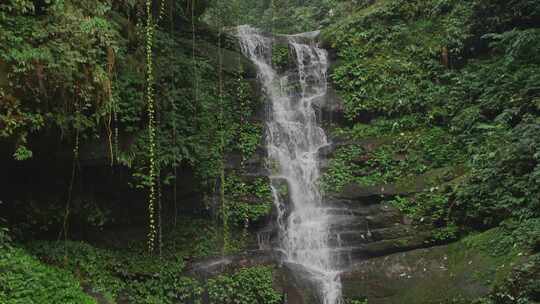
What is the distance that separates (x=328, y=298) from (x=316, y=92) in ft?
24.0

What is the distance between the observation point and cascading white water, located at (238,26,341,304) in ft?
35.4

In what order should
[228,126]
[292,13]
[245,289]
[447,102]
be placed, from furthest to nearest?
[292,13]
[447,102]
[228,126]
[245,289]

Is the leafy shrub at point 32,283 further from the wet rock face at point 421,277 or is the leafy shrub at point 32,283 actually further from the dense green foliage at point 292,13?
the dense green foliage at point 292,13

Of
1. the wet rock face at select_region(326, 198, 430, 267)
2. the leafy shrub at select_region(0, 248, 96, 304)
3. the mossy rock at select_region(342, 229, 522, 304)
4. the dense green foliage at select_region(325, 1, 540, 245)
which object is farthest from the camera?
the wet rock face at select_region(326, 198, 430, 267)

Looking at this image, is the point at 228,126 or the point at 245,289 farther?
the point at 228,126

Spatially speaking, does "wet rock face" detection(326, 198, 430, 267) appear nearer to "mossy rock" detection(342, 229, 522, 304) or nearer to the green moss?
"mossy rock" detection(342, 229, 522, 304)

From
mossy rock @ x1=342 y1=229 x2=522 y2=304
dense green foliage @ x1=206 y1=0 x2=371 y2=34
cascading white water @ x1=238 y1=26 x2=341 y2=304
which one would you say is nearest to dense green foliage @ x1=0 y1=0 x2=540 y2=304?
mossy rock @ x1=342 y1=229 x2=522 y2=304

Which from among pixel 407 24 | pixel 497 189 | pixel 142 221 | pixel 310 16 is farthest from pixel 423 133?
pixel 310 16

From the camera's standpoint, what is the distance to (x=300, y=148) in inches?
531

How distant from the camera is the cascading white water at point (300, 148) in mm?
10805

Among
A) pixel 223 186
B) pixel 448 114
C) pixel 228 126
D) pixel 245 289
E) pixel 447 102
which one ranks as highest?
pixel 447 102

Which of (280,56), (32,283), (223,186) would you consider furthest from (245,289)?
(280,56)

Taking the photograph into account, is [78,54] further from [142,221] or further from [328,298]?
[328,298]

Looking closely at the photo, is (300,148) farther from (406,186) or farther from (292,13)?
(292,13)
